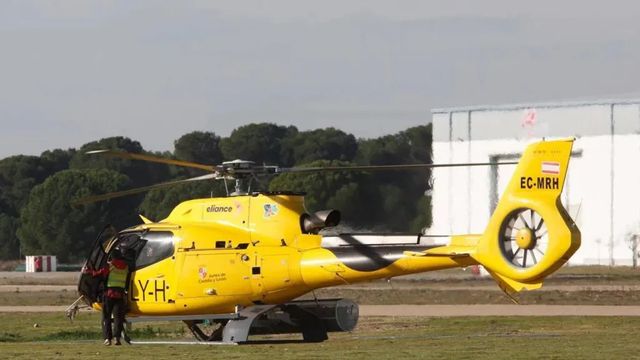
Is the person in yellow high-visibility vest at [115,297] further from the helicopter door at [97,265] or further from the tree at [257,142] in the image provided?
the tree at [257,142]

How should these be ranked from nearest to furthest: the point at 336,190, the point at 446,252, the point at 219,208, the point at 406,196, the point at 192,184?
the point at 446,252 < the point at 219,208 < the point at 192,184 < the point at 406,196 < the point at 336,190

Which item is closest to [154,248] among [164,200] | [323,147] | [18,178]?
[164,200]

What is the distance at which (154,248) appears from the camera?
31719mm

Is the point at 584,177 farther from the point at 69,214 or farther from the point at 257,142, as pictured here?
the point at 257,142

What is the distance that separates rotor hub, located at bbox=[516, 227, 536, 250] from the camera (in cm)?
2686

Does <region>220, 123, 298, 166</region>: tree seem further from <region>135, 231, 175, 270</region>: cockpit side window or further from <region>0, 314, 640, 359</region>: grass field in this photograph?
<region>135, 231, 175, 270</region>: cockpit side window

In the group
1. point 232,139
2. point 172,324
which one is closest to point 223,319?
point 172,324

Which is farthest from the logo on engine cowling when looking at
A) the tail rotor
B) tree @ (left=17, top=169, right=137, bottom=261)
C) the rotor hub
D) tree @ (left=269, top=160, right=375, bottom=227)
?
tree @ (left=17, top=169, right=137, bottom=261)

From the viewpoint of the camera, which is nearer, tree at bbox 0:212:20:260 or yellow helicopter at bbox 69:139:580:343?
yellow helicopter at bbox 69:139:580:343

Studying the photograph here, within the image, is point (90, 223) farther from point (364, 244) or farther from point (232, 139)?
point (364, 244)

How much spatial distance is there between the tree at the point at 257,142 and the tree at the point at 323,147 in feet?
17.8

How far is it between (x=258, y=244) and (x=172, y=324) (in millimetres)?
12832

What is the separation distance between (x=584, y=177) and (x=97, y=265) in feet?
165

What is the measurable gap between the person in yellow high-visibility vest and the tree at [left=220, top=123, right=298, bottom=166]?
100876mm
